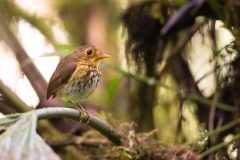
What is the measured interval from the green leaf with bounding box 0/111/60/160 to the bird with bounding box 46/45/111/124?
88cm

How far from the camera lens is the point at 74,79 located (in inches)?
70.6

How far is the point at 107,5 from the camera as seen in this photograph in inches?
101

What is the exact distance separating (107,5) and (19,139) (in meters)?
→ 1.89

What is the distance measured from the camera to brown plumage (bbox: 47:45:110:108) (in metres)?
1.77

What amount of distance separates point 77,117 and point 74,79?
54cm

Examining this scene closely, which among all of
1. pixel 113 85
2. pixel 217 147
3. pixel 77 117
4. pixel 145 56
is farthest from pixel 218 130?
pixel 77 117

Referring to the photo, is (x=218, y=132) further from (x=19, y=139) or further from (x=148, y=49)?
(x=19, y=139)

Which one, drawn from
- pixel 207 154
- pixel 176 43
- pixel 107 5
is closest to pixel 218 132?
pixel 207 154

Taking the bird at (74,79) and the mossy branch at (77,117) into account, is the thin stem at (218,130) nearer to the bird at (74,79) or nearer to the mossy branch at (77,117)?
the mossy branch at (77,117)

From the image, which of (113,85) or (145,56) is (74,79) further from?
(145,56)

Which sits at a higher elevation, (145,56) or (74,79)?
(145,56)

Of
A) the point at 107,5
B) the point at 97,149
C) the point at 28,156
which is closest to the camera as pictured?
the point at 28,156

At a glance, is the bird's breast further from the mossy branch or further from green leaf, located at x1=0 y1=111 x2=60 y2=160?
green leaf, located at x1=0 y1=111 x2=60 y2=160

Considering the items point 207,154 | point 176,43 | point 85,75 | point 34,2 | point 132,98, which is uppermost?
point 34,2
